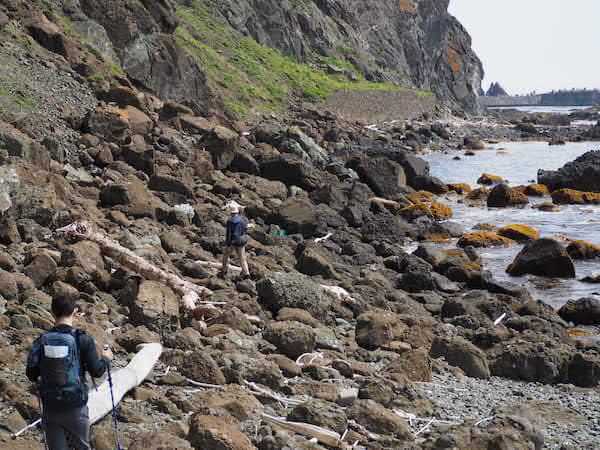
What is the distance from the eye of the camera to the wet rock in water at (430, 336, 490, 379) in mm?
13273

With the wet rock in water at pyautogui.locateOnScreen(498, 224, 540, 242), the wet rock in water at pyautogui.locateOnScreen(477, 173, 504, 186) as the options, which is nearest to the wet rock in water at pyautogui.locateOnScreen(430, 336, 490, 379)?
the wet rock in water at pyautogui.locateOnScreen(498, 224, 540, 242)

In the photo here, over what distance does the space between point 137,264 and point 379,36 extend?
333 feet

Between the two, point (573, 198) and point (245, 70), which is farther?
point (245, 70)

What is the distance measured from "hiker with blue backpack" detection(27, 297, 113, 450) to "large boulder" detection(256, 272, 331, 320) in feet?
26.0

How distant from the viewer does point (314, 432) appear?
29.0 feet

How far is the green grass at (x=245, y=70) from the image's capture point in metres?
53.7

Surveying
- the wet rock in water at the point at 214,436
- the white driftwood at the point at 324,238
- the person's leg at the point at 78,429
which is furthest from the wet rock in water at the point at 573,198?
the person's leg at the point at 78,429

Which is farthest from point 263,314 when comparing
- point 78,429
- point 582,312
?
point 582,312

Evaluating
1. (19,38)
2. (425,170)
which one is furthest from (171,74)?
(425,170)

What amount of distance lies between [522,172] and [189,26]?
2727cm

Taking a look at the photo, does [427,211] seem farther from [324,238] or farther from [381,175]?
[324,238]

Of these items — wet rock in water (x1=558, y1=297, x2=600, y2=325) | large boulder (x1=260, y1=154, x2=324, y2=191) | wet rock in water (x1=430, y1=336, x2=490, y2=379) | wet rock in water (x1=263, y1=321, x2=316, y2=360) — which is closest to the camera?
wet rock in water (x1=263, y1=321, x2=316, y2=360)

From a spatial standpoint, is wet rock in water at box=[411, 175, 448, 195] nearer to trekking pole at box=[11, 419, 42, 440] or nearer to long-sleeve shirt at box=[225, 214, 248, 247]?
long-sleeve shirt at box=[225, 214, 248, 247]

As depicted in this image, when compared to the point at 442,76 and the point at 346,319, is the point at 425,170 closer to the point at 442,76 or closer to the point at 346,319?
the point at 346,319
